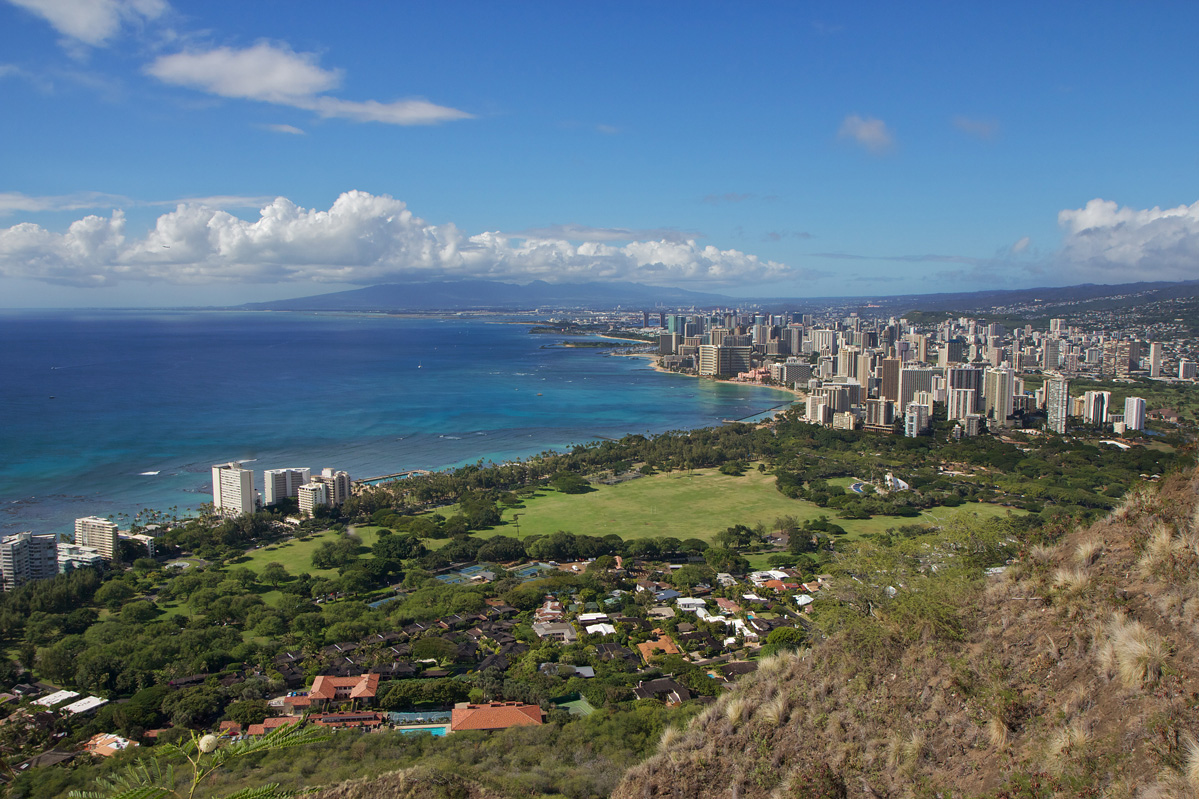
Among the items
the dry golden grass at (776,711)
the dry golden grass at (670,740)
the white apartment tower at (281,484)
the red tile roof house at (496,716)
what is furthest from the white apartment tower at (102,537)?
the dry golden grass at (776,711)

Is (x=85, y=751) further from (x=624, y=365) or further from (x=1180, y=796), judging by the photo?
(x=624, y=365)

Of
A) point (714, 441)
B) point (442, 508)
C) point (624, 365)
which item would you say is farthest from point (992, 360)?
point (442, 508)

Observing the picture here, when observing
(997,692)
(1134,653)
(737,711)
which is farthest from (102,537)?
(1134,653)

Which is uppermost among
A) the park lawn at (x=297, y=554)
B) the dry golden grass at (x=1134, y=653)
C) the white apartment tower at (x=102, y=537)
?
the dry golden grass at (x=1134, y=653)

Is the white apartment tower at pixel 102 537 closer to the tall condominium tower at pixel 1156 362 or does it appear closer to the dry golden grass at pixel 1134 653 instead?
the dry golden grass at pixel 1134 653

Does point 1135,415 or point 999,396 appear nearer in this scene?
point 1135,415

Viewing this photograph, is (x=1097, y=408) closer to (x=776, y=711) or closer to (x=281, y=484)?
(x=281, y=484)
